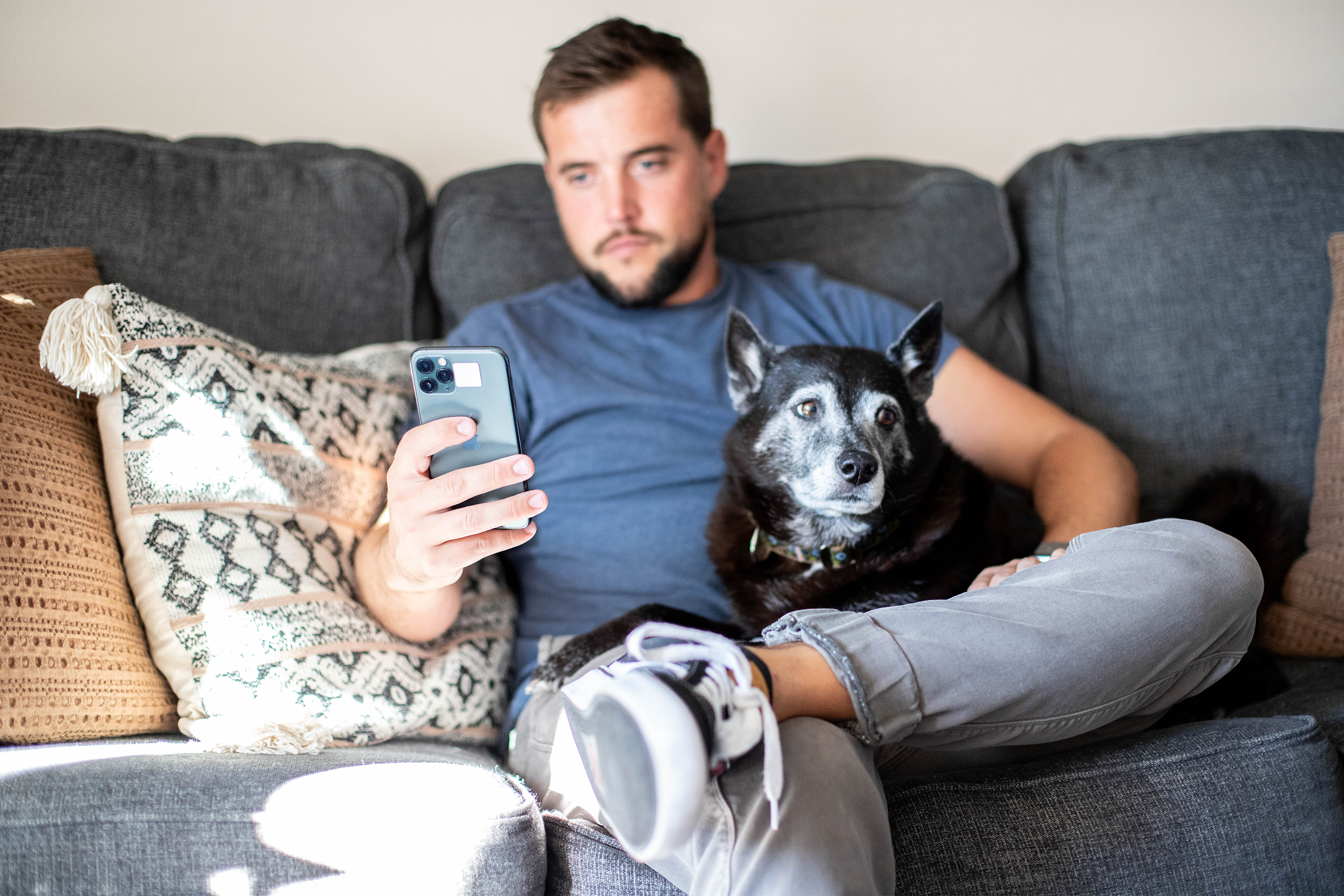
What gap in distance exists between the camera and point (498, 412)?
1.21 m

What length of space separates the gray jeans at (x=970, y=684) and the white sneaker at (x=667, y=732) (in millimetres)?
51

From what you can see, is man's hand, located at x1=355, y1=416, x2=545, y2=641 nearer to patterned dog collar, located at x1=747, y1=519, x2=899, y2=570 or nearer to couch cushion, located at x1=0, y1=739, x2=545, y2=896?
couch cushion, located at x1=0, y1=739, x2=545, y2=896

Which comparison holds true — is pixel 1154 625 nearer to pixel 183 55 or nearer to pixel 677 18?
pixel 677 18

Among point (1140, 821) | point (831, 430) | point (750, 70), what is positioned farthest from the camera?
point (750, 70)

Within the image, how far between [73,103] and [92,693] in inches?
70.6

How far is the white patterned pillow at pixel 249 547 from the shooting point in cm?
117

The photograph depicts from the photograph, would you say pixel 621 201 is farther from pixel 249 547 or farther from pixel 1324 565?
pixel 1324 565

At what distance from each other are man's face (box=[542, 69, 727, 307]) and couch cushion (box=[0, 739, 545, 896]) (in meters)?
1.15

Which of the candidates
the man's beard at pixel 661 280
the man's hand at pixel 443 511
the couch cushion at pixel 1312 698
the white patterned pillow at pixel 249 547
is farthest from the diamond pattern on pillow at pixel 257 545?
the couch cushion at pixel 1312 698

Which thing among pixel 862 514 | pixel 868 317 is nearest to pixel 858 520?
pixel 862 514

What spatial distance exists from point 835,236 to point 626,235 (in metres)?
0.67

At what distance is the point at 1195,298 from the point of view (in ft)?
6.35

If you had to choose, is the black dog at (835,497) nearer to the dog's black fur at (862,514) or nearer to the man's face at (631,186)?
the dog's black fur at (862,514)

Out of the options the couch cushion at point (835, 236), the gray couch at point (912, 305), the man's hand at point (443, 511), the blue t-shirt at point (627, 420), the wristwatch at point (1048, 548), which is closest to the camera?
the gray couch at point (912, 305)
